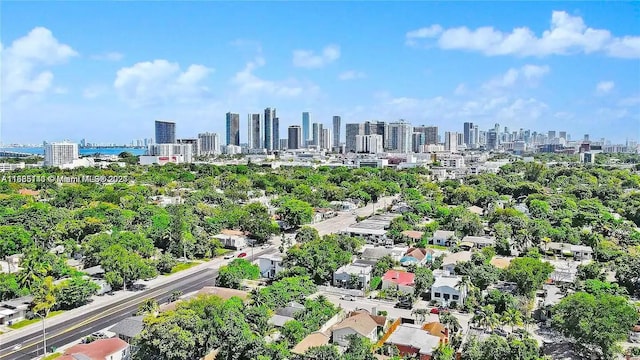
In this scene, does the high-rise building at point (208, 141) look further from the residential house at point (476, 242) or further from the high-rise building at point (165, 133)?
the residential house at point (476, 242)

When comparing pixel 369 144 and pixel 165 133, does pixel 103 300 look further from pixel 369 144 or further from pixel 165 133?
pixel 165 133

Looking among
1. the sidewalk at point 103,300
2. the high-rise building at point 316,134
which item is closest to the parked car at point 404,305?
the sidewalk at point 103,300

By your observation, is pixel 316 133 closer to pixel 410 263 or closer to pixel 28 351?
pixel 410 263

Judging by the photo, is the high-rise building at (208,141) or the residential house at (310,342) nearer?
the residential house at (310,342)

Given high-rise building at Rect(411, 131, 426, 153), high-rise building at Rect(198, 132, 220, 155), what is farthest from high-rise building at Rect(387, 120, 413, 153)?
high-rise building at Rect(198, 132, 220, 155)

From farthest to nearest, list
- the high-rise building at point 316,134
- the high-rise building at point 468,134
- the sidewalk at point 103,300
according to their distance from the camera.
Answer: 1. the high-rise building at point 468,134
2. the high-rise building at point 316,134
3. the sidewalk at point 103,300

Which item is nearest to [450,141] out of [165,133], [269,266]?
[165,133]
